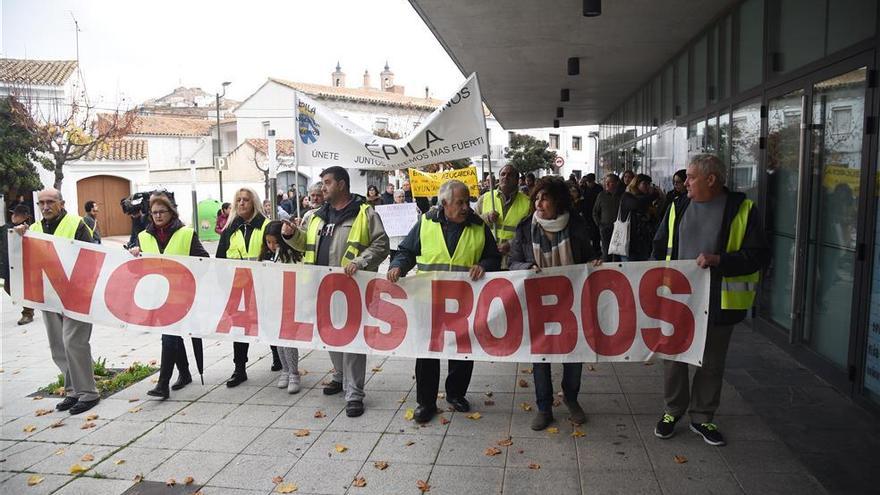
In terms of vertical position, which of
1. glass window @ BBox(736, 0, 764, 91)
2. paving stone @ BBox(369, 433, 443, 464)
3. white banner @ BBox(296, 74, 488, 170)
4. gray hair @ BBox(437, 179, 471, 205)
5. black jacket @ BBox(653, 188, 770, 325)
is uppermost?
glass window @ BBox(736, 0, 764, 91)

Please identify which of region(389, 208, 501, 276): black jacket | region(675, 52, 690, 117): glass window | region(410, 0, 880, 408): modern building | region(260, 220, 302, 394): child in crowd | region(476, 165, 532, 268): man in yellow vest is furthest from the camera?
region(675, 52, 690, 117): glass window

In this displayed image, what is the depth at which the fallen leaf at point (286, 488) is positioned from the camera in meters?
3.88

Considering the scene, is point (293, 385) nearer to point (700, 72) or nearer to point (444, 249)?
point (444, 249)

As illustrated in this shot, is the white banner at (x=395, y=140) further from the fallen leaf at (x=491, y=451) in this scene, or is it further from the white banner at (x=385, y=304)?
the fallen leaf at (x=491, y=451)

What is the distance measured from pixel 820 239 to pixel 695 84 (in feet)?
17.4

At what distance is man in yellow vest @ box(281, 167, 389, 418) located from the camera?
523 centimetres

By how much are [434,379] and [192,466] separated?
1828 mm

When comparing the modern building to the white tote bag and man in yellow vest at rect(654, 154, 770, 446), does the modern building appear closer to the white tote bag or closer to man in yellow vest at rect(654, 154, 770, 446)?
man in yellow vest at rect(654, 154, 770, 446)

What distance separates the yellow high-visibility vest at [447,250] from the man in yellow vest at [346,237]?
0.51 metres

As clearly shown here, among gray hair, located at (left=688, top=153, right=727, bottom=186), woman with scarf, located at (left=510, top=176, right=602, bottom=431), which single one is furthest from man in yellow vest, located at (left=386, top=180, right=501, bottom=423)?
gray hair, located at (left=688, top=153, right=727, bottom=186)

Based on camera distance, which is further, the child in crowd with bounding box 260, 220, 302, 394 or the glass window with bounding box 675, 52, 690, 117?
the glass window with bounding box 675, 52, 690, 117

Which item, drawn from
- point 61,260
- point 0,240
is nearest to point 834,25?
point 61,260

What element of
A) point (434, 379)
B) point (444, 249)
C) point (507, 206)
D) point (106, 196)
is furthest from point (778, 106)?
point (106, 196)

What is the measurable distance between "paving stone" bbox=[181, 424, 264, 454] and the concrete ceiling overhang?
5675mm
